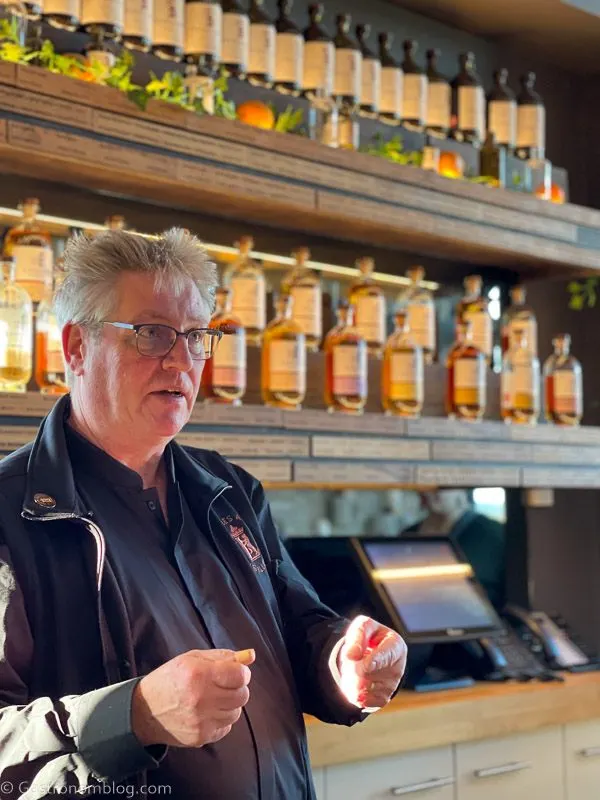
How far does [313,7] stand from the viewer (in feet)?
9.76

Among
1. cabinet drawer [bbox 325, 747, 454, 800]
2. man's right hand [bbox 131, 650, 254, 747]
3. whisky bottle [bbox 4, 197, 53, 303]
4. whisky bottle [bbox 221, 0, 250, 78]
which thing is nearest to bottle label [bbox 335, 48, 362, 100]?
whisky bottle [bbox 221, 0, 250, 78]

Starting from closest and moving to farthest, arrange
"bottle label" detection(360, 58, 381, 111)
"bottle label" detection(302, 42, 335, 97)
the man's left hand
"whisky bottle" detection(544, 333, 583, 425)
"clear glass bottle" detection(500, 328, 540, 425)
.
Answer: the man's left hand → "bottle label" detection(302, 42, 335, 97) → "bottle label" detection(360, 58, 381, 111) → "clear glass bottle" detection(500, 328, 540, 425) → "whisky bottle" detection(544, 333, 583, 425)

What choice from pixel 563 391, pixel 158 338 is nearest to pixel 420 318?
pixel 563 391

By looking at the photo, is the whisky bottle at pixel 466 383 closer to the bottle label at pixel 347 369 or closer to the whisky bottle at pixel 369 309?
the whisky bottle at pixel 369 309

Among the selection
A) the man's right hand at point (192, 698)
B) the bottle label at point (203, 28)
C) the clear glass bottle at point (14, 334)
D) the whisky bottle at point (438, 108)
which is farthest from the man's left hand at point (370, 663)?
the whisky bottle at point (438, 108)

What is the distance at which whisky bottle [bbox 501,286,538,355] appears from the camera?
3.36 metres

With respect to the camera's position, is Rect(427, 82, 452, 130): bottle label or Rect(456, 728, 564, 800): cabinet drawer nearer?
Rect(456, 728, 564, 800): cabinet drawer

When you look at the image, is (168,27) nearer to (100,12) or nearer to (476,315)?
(100,12)

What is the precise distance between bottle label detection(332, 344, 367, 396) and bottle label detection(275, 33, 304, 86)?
0.66 m

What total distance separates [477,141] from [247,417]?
1294 mm

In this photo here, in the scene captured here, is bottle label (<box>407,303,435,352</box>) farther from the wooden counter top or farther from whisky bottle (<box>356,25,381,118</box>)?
the wooden counter top

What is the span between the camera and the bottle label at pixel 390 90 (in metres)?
3.12

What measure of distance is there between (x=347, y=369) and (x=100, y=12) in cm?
95

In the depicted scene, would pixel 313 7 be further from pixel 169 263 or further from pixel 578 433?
pixel 169 263
